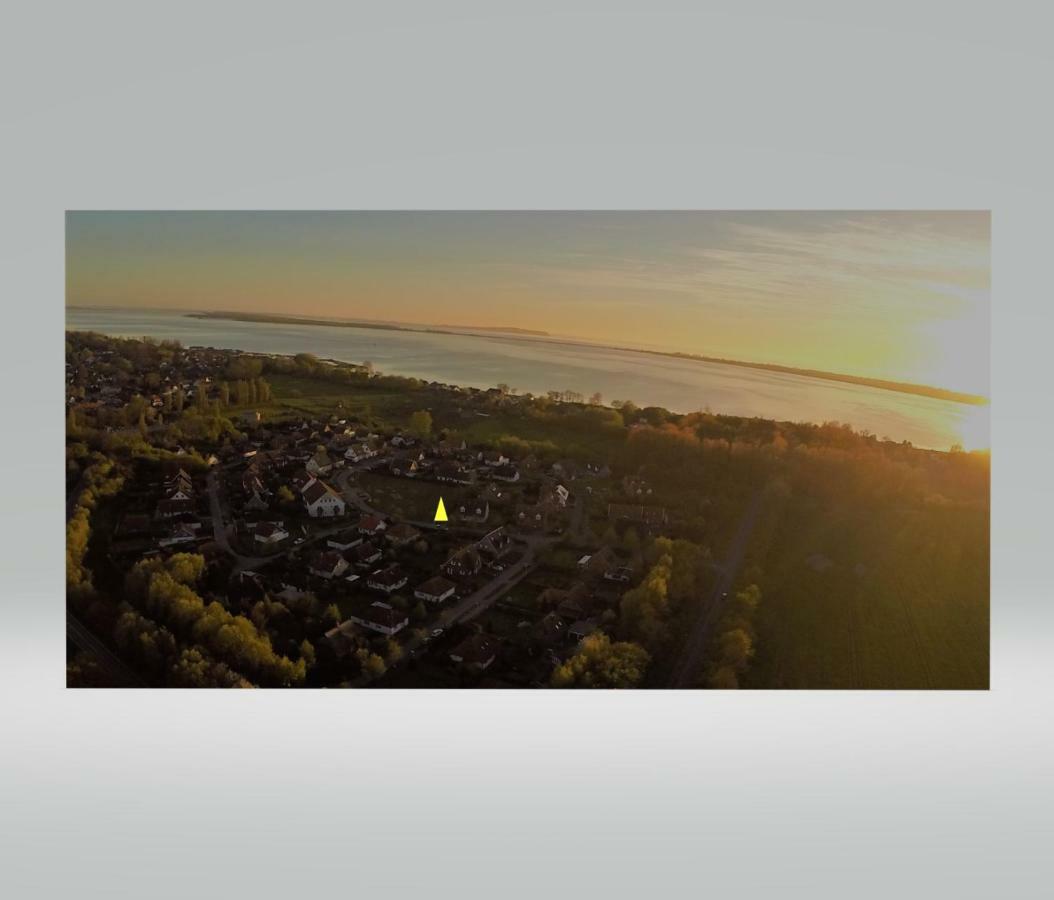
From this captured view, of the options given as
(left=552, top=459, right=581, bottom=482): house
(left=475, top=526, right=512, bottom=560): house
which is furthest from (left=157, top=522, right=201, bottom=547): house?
(left=552, top=459, right=581, bottom=482): house

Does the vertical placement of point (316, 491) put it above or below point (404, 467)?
below

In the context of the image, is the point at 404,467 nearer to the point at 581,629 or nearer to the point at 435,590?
the point at 435,590

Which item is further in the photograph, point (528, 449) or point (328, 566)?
point (528, 449)

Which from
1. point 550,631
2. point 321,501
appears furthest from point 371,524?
point 550,631

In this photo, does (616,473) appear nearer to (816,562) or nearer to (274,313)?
(816,562)

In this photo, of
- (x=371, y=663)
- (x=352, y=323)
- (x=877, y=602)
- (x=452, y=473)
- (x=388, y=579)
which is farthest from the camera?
(x=352, y=323)

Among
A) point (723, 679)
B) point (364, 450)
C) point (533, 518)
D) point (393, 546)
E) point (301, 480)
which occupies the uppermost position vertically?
point (364, 450)

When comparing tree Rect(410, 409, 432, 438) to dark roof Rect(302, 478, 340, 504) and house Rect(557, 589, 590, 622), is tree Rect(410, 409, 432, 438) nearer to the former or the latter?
dark roof Rect(302, 478, 340, 504)

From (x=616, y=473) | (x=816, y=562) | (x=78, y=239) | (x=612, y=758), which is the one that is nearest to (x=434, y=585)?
(x=616, y=473)
